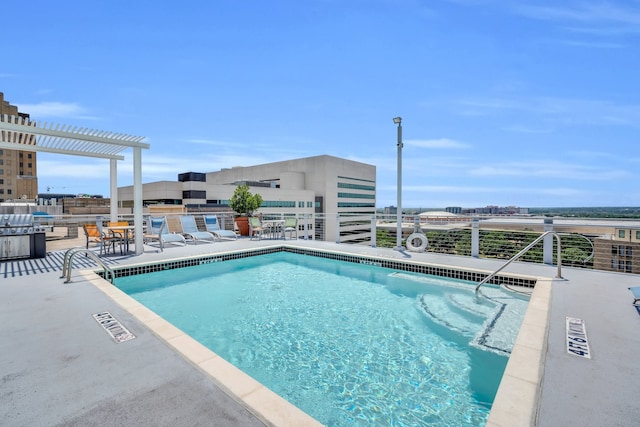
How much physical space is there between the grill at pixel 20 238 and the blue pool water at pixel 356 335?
7.74ft

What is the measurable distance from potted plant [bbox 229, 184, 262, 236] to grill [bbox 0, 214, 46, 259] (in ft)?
16.6

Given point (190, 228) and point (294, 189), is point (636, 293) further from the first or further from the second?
point (294, 189)

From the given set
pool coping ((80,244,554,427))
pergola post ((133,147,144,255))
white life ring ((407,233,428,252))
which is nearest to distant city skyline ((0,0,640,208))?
pergola post ((133,147,144,255))

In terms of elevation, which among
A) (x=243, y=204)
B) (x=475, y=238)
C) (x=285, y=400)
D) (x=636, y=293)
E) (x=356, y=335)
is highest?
(x=243, y=204)

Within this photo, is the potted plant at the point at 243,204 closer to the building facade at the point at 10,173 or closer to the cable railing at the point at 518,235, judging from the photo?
the cable railing at the point at 518,235

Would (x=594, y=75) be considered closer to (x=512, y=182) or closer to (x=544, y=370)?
(x=544, y=370)

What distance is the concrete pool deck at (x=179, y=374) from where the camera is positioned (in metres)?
1.55

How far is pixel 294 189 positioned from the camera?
5038 centimetres

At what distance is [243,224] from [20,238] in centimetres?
548

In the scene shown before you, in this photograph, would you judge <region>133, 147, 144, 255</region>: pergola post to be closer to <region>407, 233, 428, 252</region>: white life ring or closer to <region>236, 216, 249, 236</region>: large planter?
<region>236, 216, 249, 236</region>: large planter

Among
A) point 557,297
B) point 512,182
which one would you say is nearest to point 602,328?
point 557,297

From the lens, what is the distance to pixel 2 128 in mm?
4938

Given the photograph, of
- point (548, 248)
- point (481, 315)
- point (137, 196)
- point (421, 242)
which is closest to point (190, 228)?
point (137, 196)

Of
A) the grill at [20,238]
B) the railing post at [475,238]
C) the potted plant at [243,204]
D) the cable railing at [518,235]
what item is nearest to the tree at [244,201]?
the potted plant at [243,204]
